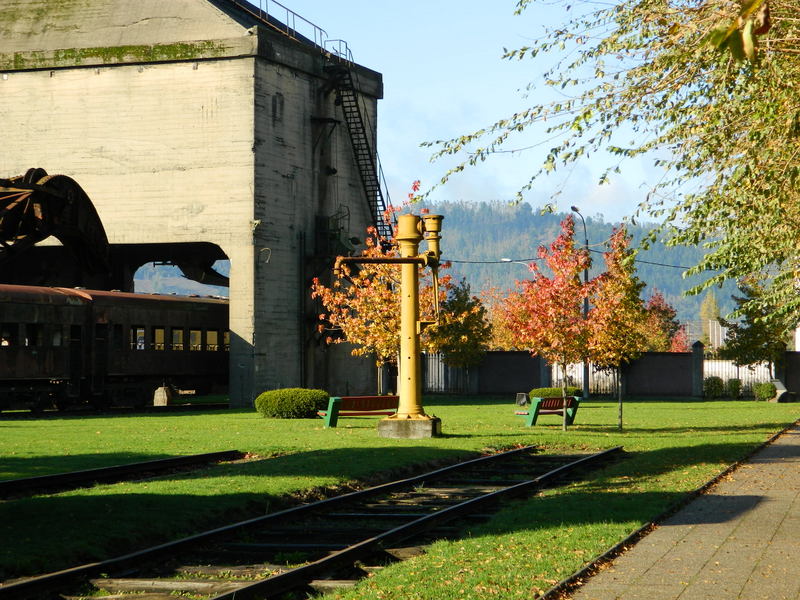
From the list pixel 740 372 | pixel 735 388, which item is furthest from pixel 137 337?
pixel 740 372

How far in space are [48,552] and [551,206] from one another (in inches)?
262

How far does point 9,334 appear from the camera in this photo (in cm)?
3566

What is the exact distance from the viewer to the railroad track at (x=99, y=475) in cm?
1548

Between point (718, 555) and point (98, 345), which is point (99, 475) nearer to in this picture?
point (718, 555)

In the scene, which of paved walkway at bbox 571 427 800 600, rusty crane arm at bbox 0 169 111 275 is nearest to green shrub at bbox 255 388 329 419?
paved walkway at bbox 571 427 800 600

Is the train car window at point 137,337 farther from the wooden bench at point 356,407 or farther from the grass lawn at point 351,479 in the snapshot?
the wooden bench at point 356,407

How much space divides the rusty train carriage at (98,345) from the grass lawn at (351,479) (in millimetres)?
4004

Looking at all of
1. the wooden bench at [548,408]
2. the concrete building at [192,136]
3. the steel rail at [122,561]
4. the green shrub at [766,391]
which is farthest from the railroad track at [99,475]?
the green shrub at [766,391]

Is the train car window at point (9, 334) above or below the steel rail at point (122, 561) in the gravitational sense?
above

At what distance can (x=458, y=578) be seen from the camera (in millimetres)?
9086

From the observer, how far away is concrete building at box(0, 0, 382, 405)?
4550 cm

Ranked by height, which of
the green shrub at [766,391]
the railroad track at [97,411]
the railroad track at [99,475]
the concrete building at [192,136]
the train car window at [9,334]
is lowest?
the railroad track at [99,475]

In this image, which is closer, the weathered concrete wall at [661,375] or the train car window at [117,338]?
the train car window at [117,338]

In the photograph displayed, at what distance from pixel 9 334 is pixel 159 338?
25.7 feet
